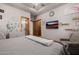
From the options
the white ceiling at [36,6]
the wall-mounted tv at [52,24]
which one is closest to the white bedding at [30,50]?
the wall-mounted tv at [52,24]

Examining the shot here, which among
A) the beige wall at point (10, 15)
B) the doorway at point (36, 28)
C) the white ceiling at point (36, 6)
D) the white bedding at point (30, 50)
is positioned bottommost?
the white bedding at point (30, 50)

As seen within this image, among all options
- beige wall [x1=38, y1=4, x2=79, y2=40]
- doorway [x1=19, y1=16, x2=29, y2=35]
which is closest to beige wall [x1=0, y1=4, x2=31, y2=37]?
doorway [x1=19, y1=16, x2=29, y2=35]

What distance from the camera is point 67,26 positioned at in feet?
4.34

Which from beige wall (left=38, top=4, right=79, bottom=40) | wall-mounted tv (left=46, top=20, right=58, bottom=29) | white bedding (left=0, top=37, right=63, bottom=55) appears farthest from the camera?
wall-mounted tv (left=46, top=20, right=58, bottom=29)

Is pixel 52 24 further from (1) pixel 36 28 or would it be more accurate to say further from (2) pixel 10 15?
(2) pixel 10 15

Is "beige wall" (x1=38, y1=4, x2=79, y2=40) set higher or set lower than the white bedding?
higher

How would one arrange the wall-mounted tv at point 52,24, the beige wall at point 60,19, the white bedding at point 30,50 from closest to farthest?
the white bedding at point 30,50 < the beige wall at point 60,19 < the wall-mounted tv at point 52,24

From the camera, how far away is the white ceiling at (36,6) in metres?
1.32

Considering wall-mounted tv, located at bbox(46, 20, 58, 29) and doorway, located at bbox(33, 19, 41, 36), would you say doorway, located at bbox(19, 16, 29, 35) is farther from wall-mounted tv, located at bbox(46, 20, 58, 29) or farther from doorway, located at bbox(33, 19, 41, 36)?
wall-mounted tv, located at bbox(46, 20, 58, 29)

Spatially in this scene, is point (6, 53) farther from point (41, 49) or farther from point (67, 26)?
point (67, 26)

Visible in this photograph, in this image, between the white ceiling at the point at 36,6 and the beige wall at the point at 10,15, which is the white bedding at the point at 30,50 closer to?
the beige wall at the point at 10,15

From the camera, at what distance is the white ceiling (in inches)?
52.2
